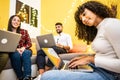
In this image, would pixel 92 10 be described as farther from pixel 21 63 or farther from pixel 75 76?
pixel 21 63

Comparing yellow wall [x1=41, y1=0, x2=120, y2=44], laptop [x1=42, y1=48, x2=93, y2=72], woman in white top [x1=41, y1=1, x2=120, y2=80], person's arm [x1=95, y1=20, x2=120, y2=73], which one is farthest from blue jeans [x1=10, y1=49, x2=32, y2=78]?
yellow wall [x1=41, y1=0, x2=120, y2=44]

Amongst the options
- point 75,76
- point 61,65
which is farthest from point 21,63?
point 75,76

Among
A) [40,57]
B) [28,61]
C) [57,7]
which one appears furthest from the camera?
[57,7]

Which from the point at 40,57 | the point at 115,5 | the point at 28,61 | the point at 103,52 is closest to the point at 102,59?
the point at 103,52

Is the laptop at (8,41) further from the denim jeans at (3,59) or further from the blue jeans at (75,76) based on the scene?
the blue jeans at (75,76)

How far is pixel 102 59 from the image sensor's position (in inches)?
38.4

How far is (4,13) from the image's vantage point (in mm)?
4184

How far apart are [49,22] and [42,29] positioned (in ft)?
0.81

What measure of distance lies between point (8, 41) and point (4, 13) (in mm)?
1735

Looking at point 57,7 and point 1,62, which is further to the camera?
point 57,7

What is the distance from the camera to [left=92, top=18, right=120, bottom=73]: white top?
36.2 inches

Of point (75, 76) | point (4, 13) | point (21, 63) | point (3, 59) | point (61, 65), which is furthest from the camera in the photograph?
point (4, 13)

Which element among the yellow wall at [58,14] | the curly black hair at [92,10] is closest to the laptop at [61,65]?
the curly black hair at [92,10]

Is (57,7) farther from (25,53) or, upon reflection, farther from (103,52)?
(103,52)
